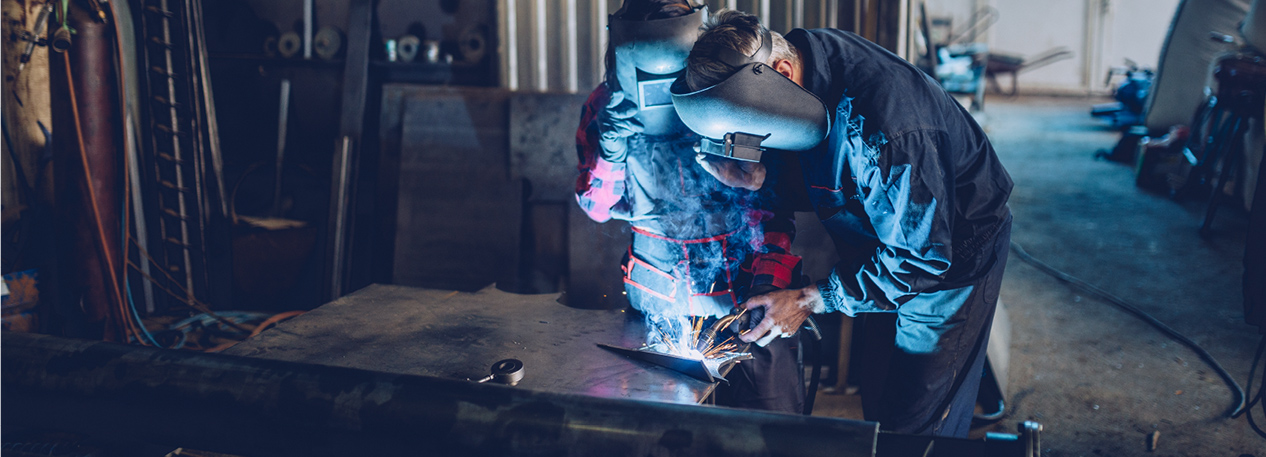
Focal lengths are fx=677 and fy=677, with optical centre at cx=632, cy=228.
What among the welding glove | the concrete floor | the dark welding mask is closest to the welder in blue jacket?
the dark welding mask

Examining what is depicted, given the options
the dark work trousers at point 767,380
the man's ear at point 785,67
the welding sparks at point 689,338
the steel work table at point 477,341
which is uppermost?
the man's ear at point 785,67

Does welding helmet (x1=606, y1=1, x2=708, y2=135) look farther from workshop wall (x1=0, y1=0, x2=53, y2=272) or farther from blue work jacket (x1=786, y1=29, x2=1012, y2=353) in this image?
workshop wall (x1=0, y1=0, x2=53, y2=272)

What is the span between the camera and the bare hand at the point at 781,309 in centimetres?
165

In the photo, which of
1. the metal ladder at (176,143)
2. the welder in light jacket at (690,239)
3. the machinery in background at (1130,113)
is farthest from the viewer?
the machinery in background at (1130,113)

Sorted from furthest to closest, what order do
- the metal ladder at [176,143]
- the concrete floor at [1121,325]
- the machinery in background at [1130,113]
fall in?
the machinery in background at [1130,113], the metal ladder at [176,143], the concrete floor at [1121,325]

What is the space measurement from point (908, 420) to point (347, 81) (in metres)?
3.28

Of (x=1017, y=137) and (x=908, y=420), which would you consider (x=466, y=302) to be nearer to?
(x=908, y=420)

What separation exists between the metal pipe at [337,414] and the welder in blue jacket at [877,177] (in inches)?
25.1

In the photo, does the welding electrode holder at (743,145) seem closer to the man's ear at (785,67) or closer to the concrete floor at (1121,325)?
the man's ear at (785,67)

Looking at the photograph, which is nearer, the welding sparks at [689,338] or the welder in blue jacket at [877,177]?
the welder in blue jacket at [877,177]

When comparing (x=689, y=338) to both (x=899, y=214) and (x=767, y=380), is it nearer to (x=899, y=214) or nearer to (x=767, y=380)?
(x=767, y=380)

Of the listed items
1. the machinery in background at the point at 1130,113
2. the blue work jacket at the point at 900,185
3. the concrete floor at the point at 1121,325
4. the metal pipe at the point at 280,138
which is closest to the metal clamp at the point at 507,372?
the blue work jacket at the point at 900,185

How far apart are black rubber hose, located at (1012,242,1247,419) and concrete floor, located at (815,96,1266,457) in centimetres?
3

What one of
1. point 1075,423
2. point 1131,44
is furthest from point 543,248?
point 1131,44
